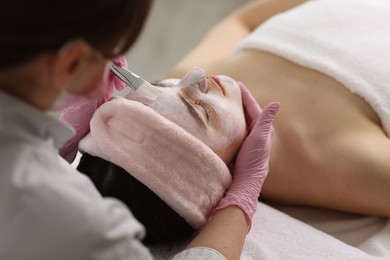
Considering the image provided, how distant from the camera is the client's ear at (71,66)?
621mm

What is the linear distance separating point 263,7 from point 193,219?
93 cm

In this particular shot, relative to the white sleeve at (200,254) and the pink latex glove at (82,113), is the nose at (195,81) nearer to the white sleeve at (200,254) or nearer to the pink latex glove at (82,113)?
the pink latex glove at (82,113)

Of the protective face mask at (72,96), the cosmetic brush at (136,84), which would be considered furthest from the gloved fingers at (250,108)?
the protective face mask at (72,96)

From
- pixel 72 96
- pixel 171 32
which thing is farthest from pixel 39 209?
pixel 171 32

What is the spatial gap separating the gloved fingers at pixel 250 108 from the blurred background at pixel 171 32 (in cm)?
102

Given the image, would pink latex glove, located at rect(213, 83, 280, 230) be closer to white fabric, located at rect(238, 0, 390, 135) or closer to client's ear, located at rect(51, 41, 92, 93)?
white fabric, located at rect(238, 0, 390, 135)

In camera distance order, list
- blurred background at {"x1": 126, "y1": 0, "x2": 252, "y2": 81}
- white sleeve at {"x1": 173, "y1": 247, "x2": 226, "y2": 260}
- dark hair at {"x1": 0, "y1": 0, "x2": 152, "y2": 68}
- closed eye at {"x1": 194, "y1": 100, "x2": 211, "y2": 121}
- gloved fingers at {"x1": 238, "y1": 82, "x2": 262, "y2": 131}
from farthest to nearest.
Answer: blurred background at {"x1": 126, "y1": 0, "x2": 252, "y2": 81}
gloved fingers at {"x1": 238, "y1": 82, "x2": 262, "y2": 131}
closed eye at {"x1": 194, "y1": 100, "x2": 211, "y2": 121}
white sleeve at {"x1": 173, "y1": 247, "x2": 226, "y2": 260}
dark hair at {"x1": 0, "y1": 0, "x2": 152, "y2": 68}

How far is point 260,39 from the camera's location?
1.43 meters

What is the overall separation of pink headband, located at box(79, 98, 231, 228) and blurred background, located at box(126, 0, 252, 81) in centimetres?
122

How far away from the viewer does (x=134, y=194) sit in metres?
0.98

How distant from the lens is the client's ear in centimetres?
62

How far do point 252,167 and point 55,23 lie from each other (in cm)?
61

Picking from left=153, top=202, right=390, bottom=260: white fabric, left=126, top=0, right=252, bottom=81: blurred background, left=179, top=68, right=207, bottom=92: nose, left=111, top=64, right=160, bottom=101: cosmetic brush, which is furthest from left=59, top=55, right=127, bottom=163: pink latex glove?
left=126, top=0, right=252, bottom=81: blurred background

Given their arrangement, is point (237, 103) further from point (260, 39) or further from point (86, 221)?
point (86, 221)
